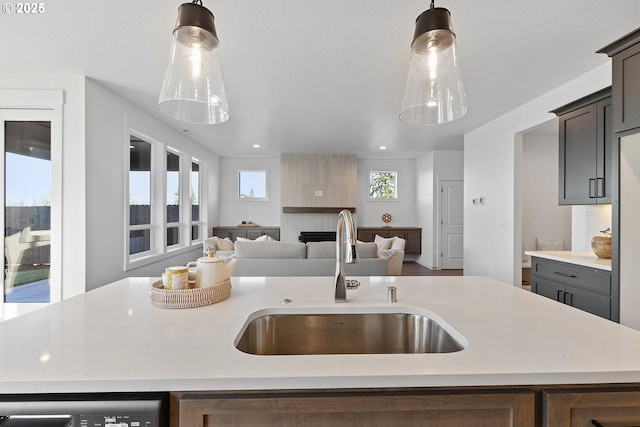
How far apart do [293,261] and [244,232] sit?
153 inches

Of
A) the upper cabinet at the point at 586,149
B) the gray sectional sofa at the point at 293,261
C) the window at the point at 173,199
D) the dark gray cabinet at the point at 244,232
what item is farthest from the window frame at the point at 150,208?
the upper cabinet at the point at 586,149

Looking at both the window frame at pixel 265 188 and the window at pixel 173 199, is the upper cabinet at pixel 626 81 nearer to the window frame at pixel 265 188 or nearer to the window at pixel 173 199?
the window at pixel 173 199

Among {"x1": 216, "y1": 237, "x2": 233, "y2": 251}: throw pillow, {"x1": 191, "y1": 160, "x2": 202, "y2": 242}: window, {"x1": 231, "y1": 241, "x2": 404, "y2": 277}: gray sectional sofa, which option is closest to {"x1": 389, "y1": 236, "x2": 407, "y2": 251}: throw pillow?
{"x1": 231, "y1": 241, "x2": 404, "y2": 277}: gray sectional sofa

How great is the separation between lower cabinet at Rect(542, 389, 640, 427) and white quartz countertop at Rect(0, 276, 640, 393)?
0.11 ft

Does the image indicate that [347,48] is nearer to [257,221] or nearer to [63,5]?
[63,5]

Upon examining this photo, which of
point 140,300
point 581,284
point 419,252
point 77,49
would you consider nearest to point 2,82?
point 77,49

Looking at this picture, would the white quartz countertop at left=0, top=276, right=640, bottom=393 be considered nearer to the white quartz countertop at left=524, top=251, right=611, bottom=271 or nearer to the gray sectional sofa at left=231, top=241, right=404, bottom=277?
the white quartz countertop at left=524, top=251, right=611, bottom=271

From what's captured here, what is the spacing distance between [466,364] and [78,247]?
11.9ft

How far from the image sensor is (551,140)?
5113 millimetres

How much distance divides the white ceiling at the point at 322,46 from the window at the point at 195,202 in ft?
7.92

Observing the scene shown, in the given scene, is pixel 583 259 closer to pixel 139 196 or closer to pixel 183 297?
pixel 183 297

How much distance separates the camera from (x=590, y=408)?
2.37ft

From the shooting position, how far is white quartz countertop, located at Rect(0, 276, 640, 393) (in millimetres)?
696

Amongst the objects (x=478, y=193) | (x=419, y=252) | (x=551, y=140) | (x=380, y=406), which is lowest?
(x=419, y=252)
